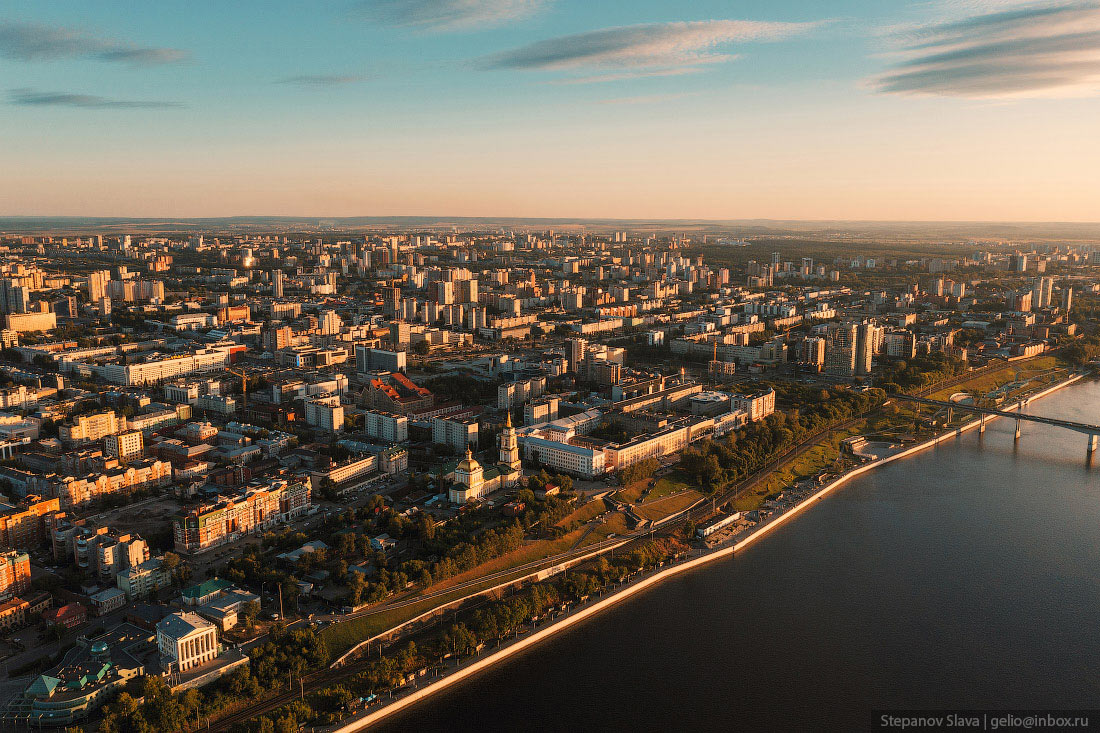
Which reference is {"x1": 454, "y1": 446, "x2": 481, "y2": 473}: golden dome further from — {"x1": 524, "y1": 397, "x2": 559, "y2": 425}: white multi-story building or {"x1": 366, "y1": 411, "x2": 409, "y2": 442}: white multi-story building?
{"x1": 524, "y1": 397, "x2": 559, "y2": 425}: white multi-story building

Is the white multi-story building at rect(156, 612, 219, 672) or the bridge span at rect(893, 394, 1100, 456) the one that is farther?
the bridge span at rect(893, 394, 1100, 456)

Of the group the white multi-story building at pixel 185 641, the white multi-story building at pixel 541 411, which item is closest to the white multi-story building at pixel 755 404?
the white multi-story building at pixel 541 411

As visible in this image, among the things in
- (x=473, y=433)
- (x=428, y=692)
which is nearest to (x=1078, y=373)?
(x=473, y=433)

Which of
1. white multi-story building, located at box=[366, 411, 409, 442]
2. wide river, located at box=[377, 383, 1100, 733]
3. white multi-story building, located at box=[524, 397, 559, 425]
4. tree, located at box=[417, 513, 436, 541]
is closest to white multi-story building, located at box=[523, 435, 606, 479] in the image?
white multi-story building, located at box=[524, 397, 559, 425]

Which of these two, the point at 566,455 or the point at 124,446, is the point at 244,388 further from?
the point at 566,455

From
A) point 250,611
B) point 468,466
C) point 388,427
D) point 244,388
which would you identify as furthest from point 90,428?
point 250,611

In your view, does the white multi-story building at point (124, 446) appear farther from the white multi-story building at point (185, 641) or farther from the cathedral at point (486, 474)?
the white multi-story building at point (185, 641)
